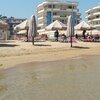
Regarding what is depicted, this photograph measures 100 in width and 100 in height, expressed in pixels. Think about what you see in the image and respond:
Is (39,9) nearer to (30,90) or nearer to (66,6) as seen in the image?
(66,6)

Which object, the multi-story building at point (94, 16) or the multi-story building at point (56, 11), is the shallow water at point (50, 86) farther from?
the multi-story building at point (56, 11)

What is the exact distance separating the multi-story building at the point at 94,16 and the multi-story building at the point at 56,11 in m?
3.71

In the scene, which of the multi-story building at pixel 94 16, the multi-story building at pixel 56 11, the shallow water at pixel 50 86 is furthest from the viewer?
the multi-story building at pixel 56 11

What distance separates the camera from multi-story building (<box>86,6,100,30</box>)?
336 feet

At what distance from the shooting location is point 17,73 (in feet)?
46.5

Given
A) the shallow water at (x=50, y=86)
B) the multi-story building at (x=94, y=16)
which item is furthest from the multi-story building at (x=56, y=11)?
the shallow water at (x=50, y=86)

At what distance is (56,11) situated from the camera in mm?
106625

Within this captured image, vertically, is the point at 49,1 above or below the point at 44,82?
above

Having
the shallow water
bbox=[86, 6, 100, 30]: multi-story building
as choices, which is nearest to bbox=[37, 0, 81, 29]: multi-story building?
bbox=[86, 6, 100, 30]: multi-story building

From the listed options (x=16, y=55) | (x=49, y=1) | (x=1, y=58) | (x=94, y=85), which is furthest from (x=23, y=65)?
(x=49, y=1)

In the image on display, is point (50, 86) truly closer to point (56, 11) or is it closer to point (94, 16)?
point (56, 11)

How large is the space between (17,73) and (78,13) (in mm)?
97618

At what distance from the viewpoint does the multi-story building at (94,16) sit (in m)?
102

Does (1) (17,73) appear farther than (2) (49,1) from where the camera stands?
No
